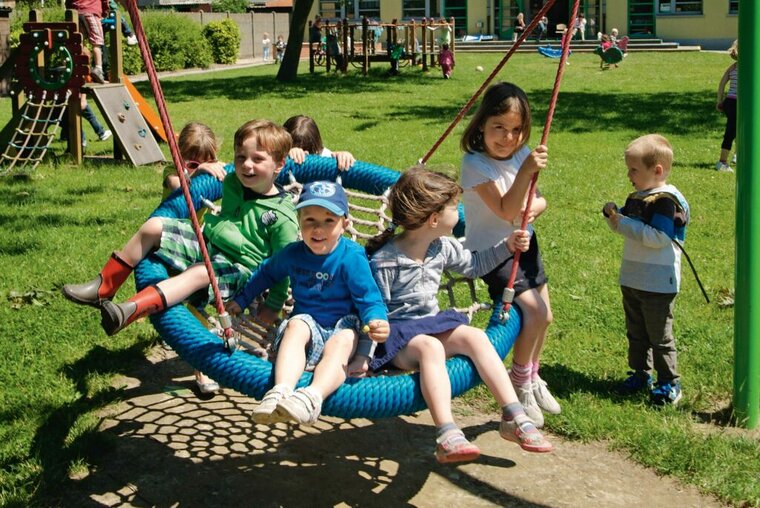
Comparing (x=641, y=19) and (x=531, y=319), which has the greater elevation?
(x=641, y=19)

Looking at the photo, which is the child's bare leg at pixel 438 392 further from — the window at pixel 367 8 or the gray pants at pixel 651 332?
the window at pixel 367 8

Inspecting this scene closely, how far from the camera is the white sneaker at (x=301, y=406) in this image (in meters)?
2.83

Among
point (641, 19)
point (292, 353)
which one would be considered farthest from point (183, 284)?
point (641, 19)

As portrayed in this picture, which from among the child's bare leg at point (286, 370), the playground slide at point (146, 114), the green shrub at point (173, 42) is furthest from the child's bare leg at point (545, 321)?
the green shrub at point (173, 42)

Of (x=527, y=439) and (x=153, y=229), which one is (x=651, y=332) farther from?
(x=153, y=229)

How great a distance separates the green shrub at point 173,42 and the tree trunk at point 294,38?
4.90 meters

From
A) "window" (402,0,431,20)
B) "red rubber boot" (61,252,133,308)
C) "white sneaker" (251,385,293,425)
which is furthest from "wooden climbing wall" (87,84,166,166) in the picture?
"window" (402,0,431,20)

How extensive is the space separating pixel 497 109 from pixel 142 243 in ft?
5.26

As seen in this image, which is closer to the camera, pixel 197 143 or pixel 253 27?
pixel 197 143

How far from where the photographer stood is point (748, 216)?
12.8ft

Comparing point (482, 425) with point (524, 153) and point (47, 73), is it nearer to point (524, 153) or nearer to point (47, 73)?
point (524, 153)

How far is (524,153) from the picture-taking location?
3967mm

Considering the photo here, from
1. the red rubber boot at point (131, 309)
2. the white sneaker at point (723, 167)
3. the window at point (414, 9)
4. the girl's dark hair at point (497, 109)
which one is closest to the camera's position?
the red rubber boot at point (131, 309)

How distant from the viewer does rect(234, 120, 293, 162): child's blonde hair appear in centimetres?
394
